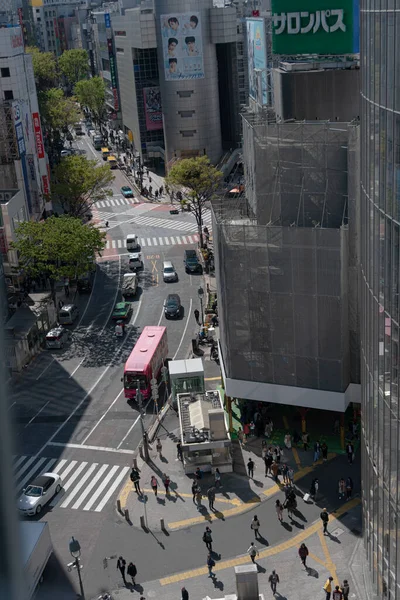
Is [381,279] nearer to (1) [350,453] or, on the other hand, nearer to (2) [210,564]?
(2) [210,564]

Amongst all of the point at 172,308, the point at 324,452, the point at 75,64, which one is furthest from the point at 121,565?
the point at 75,64

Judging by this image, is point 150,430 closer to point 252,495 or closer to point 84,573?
point 252,495

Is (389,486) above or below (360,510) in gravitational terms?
above

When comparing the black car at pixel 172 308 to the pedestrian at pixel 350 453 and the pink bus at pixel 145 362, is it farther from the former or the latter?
the pedestrian at pixel 350 453

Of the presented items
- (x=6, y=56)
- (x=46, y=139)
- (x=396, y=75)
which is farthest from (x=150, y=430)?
(x=46, y=139)

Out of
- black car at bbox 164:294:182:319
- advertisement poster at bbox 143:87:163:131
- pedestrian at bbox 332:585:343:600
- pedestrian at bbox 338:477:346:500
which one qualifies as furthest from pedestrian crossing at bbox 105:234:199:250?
pedestrian at bbox 332:585:343:600

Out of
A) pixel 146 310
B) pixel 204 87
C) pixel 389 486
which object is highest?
pixel 204 87

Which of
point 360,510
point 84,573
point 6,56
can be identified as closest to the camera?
point 84,573

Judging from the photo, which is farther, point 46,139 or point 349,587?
point 46,139
